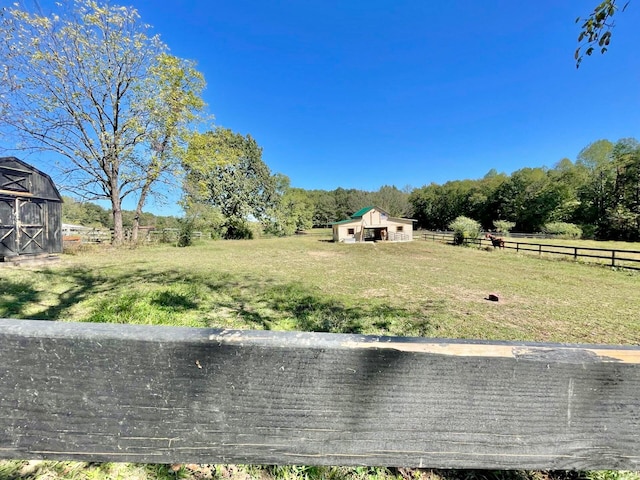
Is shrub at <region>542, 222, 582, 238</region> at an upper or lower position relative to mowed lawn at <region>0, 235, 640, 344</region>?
upper

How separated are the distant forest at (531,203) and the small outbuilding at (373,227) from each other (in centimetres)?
1371

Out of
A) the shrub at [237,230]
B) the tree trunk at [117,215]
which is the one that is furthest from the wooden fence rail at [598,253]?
the shrub at [237,230]

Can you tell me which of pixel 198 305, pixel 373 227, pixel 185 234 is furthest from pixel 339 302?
pixel 373 227

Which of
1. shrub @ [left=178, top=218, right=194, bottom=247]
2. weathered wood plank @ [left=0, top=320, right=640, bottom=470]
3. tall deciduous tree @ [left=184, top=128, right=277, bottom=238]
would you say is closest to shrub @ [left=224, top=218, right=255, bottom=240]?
tall deciduous tree @ [left=184, top=128, right=277, bottom=238]

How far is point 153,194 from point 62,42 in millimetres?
8909

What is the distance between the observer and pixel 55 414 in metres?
0.67

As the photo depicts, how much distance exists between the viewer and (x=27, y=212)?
11148mm

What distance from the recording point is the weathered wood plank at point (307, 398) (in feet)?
2.19

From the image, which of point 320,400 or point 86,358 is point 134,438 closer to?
point 86,358

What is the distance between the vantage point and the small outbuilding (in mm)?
31344

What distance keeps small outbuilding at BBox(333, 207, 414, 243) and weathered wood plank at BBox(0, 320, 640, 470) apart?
30394 mm

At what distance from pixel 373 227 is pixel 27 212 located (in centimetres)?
2744

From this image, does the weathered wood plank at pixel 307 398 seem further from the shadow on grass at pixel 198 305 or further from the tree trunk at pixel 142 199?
the tree trunk at pixel 142 199

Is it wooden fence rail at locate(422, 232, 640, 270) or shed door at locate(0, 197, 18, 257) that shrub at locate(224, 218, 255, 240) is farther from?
wooden fence rail at locate(422, 232, 640, 270)
